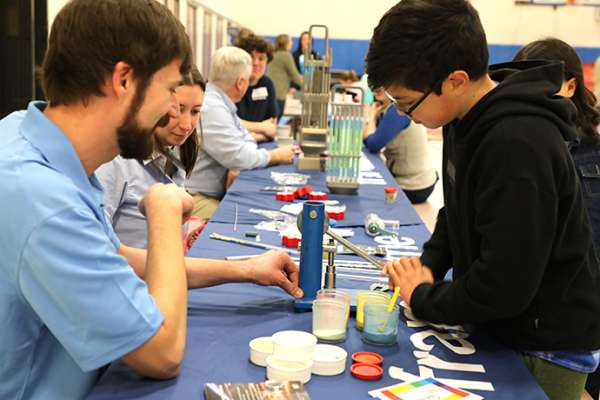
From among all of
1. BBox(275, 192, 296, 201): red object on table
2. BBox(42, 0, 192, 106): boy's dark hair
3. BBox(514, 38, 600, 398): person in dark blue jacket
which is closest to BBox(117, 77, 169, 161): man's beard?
BBox(42, 0, 192, 106): boy's dark hair

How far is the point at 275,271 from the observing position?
5.10ft

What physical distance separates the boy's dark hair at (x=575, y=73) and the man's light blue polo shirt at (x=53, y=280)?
5.83ft

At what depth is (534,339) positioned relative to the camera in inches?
50.4

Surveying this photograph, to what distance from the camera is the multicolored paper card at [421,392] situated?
1.09m

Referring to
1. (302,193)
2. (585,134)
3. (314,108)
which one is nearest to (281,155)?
(314,108)

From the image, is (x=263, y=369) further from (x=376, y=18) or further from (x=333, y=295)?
(x=376, y=18)

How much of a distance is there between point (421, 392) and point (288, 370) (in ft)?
0.76

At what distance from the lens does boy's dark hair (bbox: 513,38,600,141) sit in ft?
7.36

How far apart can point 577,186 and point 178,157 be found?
63.9 inches

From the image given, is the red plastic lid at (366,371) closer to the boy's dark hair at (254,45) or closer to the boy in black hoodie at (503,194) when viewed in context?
the boy in black hoodie at (503,194)

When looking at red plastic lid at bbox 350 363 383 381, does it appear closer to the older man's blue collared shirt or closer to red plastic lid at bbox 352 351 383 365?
red plastic lid at bbox 352 351 383 365

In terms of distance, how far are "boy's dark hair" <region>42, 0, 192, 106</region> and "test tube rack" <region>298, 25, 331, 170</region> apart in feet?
9.17

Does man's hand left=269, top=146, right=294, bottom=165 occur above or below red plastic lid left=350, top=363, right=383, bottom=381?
below

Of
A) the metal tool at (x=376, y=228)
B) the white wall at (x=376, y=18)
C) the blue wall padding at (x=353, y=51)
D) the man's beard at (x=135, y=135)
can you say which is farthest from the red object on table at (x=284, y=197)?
the white wall at (x=376, y=18)
